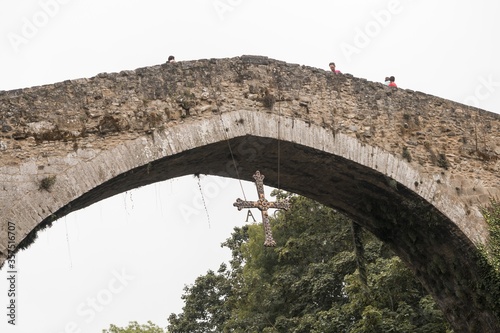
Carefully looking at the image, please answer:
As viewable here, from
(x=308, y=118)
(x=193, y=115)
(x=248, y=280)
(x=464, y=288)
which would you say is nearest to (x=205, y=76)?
(x=193, y=115)

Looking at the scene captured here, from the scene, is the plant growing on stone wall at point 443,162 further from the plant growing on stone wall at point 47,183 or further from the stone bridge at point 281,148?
the plant growing on stone wall at point 47,183

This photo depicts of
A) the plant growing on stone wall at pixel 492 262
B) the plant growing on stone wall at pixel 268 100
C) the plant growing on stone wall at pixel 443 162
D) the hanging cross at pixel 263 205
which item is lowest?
the plant growing on stone wall at pixel 492 262

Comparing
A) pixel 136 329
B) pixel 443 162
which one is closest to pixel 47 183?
pixel 443 162

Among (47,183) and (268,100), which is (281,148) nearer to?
(268,100)

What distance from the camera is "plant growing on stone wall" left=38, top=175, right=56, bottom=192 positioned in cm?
802

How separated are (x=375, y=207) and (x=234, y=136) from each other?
8.81 feet

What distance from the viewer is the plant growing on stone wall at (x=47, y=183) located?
26.3ft

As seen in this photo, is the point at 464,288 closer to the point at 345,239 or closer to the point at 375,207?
the point at 375,207

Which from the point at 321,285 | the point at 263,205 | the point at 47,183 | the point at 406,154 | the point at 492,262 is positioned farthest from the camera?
the point at 321,285

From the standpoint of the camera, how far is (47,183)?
8.05 meters

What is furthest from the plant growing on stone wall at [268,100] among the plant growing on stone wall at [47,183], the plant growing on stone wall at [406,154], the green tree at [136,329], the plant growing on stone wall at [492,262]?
the green tree at [136,329]

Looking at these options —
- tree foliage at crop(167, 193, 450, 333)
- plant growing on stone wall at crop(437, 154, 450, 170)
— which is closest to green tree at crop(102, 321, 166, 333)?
tree foliage at crop(167, 193, 450, 333)

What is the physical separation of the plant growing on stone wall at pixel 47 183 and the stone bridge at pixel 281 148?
0.01 meters

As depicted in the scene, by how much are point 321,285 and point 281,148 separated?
8.53m
